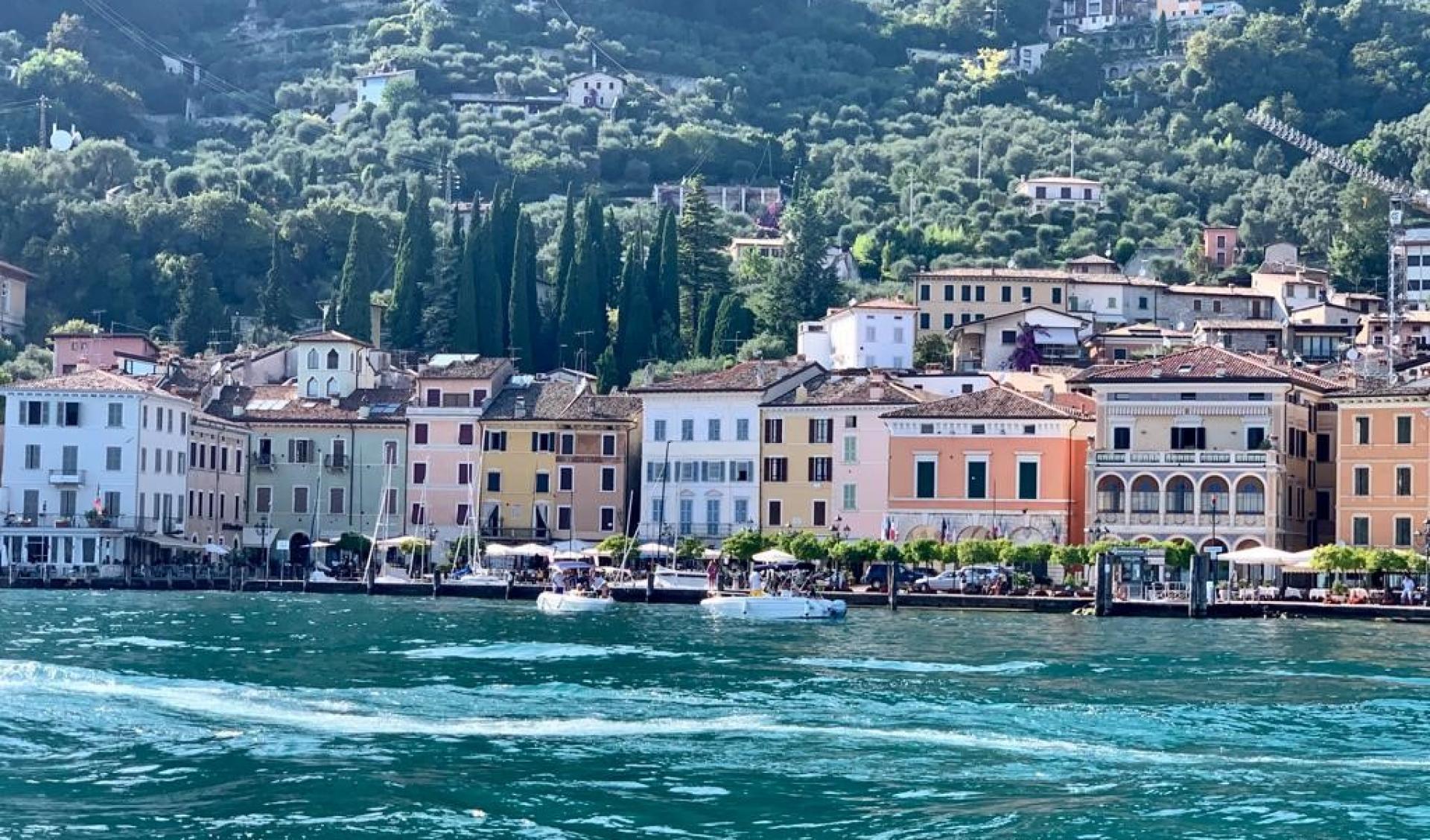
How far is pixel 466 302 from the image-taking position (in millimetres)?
112875

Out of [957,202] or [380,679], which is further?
[957,202]

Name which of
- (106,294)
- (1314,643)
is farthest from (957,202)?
(1314,643)

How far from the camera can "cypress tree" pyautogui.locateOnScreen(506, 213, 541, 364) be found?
11400cm

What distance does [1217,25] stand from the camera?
18850 cm

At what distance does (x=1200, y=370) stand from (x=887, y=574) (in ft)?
39.3

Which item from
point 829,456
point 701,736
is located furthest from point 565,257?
point 701,736

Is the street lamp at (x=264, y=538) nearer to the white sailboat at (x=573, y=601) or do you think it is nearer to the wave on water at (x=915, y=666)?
the white sailboat at (x=573, y=601)

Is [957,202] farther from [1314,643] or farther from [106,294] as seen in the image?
[1314,643]

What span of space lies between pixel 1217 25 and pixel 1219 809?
15708 cm

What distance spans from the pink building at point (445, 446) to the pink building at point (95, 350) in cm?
1340

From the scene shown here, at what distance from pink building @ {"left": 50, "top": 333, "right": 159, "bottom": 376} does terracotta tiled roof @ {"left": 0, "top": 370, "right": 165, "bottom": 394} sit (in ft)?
38.0

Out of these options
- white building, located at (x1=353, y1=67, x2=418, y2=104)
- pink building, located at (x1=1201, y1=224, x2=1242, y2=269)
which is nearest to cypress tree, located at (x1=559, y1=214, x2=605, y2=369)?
pink building, located at (x1=1201, y1=224, x2=1242, y2=269)

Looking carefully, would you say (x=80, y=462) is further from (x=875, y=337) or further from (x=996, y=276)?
(x=996, y=276)

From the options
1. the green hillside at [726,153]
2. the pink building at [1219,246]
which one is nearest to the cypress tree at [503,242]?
the green hillside at [726,153]
